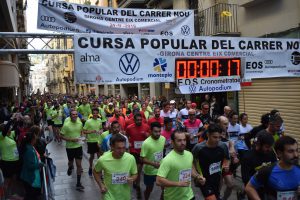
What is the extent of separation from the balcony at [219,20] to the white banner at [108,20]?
3.87m

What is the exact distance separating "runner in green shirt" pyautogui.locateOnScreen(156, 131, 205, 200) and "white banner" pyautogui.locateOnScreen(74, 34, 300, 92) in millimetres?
2746

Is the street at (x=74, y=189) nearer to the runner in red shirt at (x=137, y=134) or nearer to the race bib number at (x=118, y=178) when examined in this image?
the runner in red shirt at (x=137, y=134)

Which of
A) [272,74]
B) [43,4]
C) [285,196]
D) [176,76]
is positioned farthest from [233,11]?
[285,196]

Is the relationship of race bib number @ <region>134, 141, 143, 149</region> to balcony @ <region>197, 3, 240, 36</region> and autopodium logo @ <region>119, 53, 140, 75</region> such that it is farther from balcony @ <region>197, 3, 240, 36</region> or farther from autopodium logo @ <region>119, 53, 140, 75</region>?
balcony @ <region>197, 3, 240, 36</region>

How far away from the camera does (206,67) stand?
7.91m

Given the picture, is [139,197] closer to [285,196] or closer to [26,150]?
[26,150]

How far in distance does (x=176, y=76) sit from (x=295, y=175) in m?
4.39

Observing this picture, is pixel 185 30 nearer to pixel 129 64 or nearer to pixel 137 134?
pixel 129 64

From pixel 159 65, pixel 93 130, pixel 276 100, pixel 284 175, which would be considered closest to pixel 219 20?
pixel 276 100

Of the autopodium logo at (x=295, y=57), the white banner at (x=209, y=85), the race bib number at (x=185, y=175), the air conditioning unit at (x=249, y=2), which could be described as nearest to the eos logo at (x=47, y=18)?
the white banner at (x=209, y=85)

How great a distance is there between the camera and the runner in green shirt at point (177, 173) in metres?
4.61

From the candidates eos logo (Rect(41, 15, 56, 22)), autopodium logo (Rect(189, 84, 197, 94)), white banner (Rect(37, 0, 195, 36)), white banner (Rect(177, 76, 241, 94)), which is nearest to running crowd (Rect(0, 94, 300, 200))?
white banner (Rect(177, 76, 241, 94))

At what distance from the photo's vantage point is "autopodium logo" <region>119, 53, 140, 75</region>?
7.20 meters

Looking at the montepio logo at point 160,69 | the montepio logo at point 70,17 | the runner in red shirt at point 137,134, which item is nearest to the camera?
the montepio logo at point 160,69
